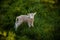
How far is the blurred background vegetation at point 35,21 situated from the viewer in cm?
410

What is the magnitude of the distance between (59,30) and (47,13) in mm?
656

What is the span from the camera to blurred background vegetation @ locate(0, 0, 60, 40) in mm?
4102

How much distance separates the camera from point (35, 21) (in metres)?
4.41

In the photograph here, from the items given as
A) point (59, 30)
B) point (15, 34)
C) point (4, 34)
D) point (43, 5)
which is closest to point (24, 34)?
point (15, 34)

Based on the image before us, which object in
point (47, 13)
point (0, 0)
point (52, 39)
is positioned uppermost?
point (0, 0)

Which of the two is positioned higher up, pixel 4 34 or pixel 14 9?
pixel 14 9

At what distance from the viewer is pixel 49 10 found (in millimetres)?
4816

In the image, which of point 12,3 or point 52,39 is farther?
point 12,3

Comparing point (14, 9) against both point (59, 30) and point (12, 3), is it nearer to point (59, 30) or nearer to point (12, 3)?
point (12, 3)

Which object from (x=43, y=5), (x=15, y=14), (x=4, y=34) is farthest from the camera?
(x=43, y=5)

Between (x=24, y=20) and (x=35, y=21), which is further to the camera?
(x=35, y=21)

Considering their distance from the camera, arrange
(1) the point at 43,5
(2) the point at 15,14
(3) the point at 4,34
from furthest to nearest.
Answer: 1. (1) the point at 43,5
2. (2) the point at 15,14
3. (3) the point at 4,34

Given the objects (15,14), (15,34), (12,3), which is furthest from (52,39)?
(12,3)

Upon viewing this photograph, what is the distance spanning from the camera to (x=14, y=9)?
15.4 ft
